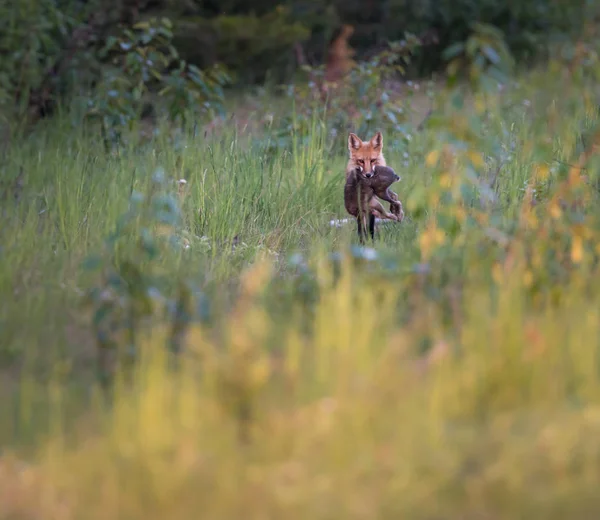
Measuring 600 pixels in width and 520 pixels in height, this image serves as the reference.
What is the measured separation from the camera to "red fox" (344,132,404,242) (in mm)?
7070

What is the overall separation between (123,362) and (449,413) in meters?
1.45

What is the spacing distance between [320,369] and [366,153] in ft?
13.1

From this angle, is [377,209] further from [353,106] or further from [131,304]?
[353,106]

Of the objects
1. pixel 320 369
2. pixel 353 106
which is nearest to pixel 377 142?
pixel 353 106

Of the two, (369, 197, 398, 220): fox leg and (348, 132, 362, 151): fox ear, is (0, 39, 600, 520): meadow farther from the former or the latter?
(348, 132, 362, 151): fox ear

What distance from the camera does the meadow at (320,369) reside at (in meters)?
3.30

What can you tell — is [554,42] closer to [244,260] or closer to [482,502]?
[244,260]

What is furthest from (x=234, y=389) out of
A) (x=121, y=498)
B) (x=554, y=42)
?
(x=554, y=42)

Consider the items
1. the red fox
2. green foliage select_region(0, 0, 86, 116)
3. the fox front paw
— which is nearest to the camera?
the red fox

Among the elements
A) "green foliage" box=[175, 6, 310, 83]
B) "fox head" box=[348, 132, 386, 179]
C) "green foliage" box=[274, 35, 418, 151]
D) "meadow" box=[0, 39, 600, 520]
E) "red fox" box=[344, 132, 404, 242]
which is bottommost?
"meadow" box=[0, 39, 600, 520]

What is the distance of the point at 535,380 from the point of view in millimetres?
3896

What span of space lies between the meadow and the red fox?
86 centimetres

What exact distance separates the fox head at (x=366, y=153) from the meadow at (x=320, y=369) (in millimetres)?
1347

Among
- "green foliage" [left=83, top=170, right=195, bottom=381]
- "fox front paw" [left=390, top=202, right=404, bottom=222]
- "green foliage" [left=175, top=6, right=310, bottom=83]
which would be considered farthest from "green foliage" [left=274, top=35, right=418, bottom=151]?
"green foliage" [left=83, top=170, right=195, bottom=381]
